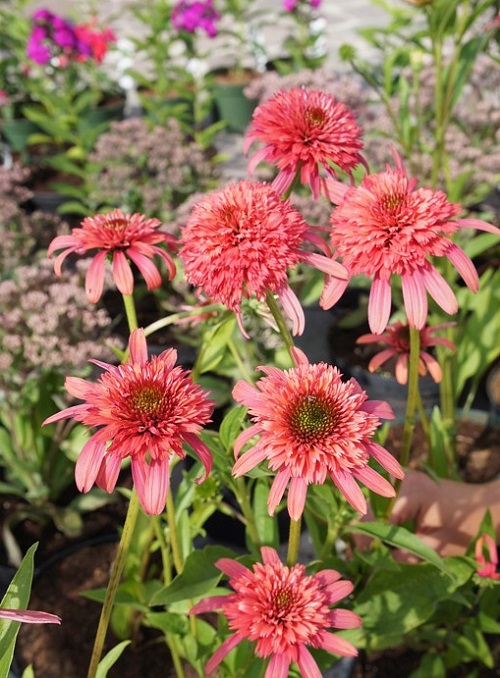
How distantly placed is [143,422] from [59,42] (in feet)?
9.13

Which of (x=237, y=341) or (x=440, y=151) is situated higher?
(x=440, y=151)

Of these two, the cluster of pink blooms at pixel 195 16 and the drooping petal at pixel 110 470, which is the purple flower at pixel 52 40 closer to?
the cluster of pink blooms at pixel 195 16

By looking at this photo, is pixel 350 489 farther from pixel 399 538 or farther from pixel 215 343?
pixel 215 343

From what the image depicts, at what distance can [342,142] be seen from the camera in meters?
0.81

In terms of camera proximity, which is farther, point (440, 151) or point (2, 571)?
point (440, 151)

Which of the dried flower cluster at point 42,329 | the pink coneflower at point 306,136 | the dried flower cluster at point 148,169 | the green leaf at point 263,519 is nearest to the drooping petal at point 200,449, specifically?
the pink coneflower at point 306,136

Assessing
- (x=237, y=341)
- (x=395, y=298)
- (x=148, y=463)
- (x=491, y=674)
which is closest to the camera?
(x=148, y=463)

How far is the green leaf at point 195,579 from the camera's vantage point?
0.83 m

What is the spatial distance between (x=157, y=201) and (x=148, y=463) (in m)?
1.64

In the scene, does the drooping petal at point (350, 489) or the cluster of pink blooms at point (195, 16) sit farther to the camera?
the cluster of pink blooms at point (195, 16)

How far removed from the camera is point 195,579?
2.83 ft

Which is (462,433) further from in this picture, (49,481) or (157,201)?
(157,201)

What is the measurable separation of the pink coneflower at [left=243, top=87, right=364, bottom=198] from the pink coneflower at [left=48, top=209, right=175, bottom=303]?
0.51 ft

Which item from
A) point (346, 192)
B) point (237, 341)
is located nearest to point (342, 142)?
point (346, 192)
